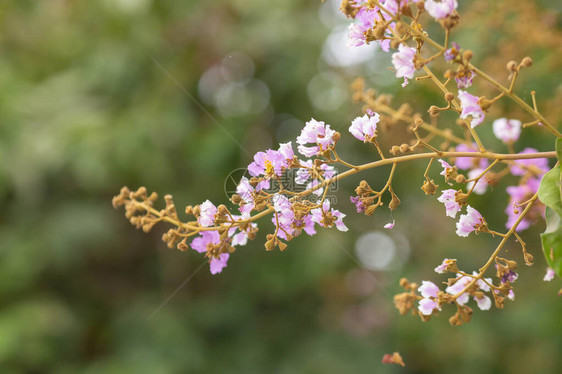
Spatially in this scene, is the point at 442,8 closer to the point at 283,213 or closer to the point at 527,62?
the point at 527,62

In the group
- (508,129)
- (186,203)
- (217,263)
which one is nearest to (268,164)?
(217,263)

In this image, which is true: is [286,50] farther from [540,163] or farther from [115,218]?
[540,163]

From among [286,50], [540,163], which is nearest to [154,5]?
[286,50]

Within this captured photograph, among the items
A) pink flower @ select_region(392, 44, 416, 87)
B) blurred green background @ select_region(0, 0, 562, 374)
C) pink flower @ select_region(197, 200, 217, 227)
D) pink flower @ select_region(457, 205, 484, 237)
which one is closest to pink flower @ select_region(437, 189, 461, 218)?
pink flower @ select_region(457, 205, 484, 237)

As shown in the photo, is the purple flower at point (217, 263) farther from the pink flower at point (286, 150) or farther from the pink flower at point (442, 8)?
the pink flower at point (442, 8)

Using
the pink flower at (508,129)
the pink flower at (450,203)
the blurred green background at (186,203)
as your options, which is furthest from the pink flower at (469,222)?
the blurred green background at (186,203)

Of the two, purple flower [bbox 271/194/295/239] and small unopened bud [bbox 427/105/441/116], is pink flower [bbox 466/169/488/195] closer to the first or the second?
small unopened bud [bbox 427/105/441/116]
